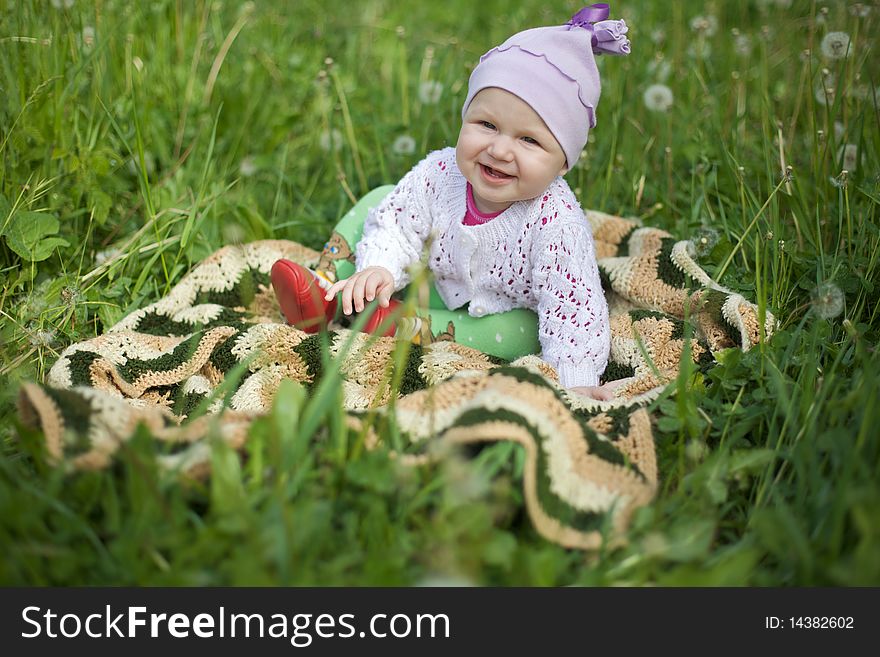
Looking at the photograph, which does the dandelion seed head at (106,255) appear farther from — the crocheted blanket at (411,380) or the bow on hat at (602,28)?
the bow on hat at (602,28)

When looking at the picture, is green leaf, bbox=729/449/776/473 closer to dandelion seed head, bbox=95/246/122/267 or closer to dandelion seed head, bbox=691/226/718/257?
dandelion seed head, bbox=691/226/718/257

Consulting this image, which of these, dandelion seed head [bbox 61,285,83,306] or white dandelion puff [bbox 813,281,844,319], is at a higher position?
white dandelion puff [bbox 813,281,844,319]

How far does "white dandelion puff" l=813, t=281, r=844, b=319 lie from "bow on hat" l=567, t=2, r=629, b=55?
736mm

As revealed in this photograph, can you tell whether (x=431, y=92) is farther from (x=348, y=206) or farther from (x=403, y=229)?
(x=403, y=229)

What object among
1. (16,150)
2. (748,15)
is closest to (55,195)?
(16,150)

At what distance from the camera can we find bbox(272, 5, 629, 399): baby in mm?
2037

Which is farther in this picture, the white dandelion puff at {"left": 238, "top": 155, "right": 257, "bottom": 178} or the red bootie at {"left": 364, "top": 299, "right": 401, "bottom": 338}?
the white dandelion puff at {"left": 238, "top": 155, "right": 257, "bottom": 178}

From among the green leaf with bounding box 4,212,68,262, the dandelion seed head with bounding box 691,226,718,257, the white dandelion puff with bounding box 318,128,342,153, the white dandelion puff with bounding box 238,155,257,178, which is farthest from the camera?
the white dandelion puff with bounding box 318,128,342,153

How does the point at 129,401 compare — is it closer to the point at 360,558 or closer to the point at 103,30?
the point at 360,558

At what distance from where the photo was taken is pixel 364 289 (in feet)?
7.39

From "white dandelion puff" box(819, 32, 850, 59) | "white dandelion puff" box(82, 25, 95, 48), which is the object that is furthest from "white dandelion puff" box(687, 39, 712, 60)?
"white dandelion puff" box(82, 25, 95, 48)

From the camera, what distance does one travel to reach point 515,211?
2256 mm

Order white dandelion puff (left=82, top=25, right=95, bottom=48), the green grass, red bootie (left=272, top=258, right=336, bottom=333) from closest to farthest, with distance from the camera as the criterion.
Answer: the green grass < red bootie (left=272, top=258, right=336, bottom=333) < white dandelion puff (left=82, top=25, right=95, bottom=48)

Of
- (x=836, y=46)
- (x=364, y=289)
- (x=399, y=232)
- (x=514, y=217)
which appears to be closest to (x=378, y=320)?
(x=364, y=289)
